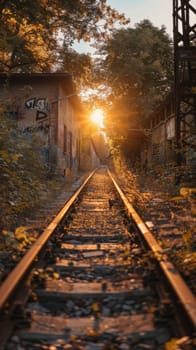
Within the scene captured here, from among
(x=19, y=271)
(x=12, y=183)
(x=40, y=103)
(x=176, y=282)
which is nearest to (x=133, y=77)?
(x=40, y=103)

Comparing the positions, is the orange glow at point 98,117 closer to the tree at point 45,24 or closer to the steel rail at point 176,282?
the tree at point 45,24

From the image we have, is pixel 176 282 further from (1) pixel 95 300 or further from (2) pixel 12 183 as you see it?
(2) pixel 12 183

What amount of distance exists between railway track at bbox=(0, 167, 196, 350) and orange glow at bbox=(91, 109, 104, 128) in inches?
1251

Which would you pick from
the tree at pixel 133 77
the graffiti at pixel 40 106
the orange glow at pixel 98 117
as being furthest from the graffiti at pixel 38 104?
the orange glow at pixel 98 117

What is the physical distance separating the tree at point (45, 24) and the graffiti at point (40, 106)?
218cm

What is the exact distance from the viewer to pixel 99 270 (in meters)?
4.04

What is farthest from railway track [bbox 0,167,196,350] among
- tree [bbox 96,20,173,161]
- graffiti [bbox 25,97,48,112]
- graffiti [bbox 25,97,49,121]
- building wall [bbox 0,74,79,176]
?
tree [bbox 96,20,173,161]

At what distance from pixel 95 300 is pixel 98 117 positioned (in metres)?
35.6

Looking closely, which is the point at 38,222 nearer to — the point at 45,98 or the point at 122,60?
the point at 45,98

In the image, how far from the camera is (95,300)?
3205mm

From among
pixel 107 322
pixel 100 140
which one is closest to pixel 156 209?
pixel 107 322

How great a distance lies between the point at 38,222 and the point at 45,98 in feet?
46.8

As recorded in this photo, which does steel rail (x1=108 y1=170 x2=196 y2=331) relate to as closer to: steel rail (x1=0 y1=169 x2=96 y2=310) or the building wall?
steel rail (x1=0 y1=169 x2=96 y2=310)

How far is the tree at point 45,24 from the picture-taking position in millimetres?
14984
